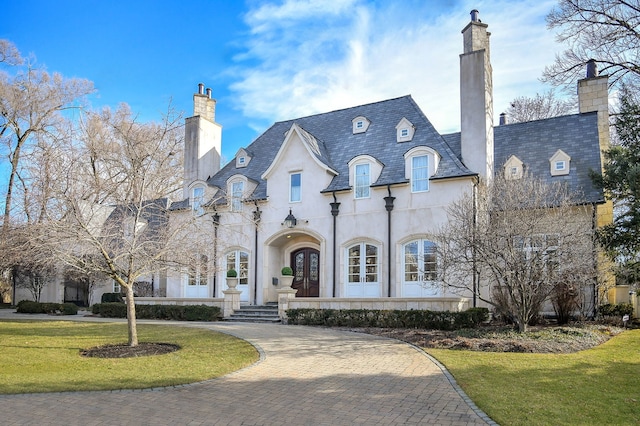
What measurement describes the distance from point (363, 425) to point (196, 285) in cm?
1813

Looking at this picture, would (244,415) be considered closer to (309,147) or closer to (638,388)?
(638,388)

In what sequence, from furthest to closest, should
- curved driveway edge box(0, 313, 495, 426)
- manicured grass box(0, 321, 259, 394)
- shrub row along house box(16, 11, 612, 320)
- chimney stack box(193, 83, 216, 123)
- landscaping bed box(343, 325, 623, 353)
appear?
chimney stack box(193, 83, 216, 123), shrub row along house box(16, 11, 612, 320), landscaping bed box(343, 325, 623, 353), manicured grass box(0, 321, 259, 394), curved driveway edge box(0, 313, 495, 426)

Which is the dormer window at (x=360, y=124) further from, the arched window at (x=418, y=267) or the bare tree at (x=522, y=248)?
the bare tree at (x=522, y=248)

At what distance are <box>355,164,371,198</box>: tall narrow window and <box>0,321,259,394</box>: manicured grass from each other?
8.39 m

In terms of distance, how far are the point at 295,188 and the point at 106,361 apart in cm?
1231

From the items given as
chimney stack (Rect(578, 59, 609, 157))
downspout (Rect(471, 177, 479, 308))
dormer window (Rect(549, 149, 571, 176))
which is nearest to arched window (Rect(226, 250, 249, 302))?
downspout (Rect(471, 177, 479, 308))

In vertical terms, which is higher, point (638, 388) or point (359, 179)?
point (359, 179)

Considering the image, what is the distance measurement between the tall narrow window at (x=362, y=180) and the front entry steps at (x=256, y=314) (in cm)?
557

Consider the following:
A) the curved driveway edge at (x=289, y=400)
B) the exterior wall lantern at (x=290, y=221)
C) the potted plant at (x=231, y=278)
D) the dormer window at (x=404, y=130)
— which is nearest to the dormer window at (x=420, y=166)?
the dormer window at (x=404, y=130)

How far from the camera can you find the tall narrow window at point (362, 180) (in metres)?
19.7

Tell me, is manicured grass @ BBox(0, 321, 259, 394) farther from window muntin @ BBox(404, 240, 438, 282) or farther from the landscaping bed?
window muntin @ BBox(404, 240, 438, 282)

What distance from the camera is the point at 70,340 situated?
1308 centimetres

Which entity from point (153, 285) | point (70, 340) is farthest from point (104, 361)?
point (153, 285)

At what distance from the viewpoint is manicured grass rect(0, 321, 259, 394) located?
27.1ft
